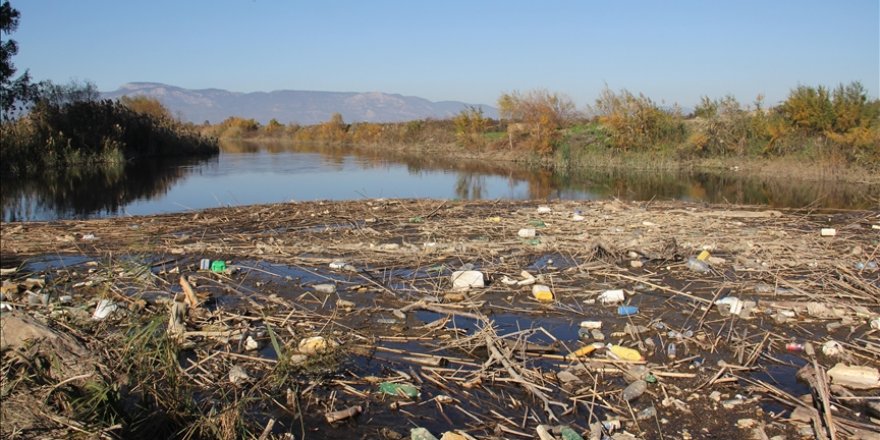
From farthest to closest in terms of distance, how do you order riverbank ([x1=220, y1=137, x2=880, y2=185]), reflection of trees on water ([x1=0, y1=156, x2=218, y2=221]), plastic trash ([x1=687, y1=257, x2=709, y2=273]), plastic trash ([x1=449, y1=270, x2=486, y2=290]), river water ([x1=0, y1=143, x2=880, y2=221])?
riverbank ([x1=220, y1=137, x2=880, y2=185])
river water ([x1=0, y1=143, x2=880, y2=221])
reflection of trees on water ([x1=0, y1=156, x2=218, y2=221])
plastic trash ([x1=687, y1=257, x2=709, y2=273])
plastic trash ([x1=449, y1=270, x2=486, y2=290])

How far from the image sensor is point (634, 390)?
13.3 feet

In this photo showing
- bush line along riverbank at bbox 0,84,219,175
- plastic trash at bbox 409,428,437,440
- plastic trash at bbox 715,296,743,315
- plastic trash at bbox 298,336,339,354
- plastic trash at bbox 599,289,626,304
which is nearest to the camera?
plastic trash at bbox 409,428,437,440

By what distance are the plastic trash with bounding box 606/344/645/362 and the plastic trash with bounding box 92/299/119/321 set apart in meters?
3.81

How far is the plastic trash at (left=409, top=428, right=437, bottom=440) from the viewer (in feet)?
11.3

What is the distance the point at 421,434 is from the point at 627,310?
2.79 meters

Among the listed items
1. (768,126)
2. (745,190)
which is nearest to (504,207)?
(745,190)

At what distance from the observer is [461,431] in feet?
11.6

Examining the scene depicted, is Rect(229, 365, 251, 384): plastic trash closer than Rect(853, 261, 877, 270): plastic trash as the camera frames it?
Yes

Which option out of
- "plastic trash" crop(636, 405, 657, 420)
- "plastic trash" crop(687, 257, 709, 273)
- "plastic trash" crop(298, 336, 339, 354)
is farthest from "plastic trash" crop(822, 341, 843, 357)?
"plastic trash" crop(298, 336, 339, 354)

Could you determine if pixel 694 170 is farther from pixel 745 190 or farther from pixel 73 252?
pixel 73 252

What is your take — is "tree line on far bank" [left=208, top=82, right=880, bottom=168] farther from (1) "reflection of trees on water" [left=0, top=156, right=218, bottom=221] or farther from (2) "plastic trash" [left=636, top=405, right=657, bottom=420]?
(2) "plastic trash" [left=636, top=405, right=657, bottom=420]

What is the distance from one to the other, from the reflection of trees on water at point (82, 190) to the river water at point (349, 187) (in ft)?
0.08

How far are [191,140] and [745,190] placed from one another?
28365mm

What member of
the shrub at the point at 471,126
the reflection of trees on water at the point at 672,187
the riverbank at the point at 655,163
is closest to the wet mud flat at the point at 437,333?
the reflection of trees on water at the point at 672,187
